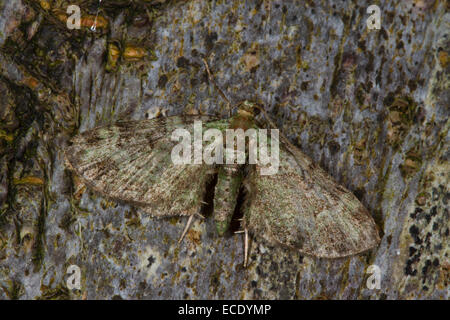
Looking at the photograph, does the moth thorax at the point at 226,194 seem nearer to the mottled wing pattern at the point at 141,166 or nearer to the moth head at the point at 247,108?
the mottled wing pattern at the point at 141,166

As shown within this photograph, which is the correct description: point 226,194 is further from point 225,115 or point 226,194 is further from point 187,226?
point 225,115

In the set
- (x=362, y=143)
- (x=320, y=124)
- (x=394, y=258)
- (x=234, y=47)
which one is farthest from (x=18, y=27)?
(x=394, y=258)

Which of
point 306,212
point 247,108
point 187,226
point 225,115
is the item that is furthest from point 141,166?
point 306,212

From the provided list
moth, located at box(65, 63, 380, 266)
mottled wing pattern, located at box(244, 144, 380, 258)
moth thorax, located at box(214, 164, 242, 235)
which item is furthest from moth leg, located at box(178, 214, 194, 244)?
mottled wing pattern, located at box(244, 144, 380, 258)

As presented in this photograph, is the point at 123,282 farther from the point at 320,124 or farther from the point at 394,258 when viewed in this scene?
the point at 394,258

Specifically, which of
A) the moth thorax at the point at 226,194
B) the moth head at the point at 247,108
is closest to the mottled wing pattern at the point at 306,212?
the moth thorax at the point at 226,194

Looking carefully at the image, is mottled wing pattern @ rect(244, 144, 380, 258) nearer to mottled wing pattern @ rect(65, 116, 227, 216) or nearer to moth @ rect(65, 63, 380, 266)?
moth @ rect(65, 63, 380, 266)

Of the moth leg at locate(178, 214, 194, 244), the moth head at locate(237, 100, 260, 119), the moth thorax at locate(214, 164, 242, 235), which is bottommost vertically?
the moth leg at locate(178, 214, 194, 244)

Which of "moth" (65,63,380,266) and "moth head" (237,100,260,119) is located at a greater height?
"moth head" (237,100,260,119)
